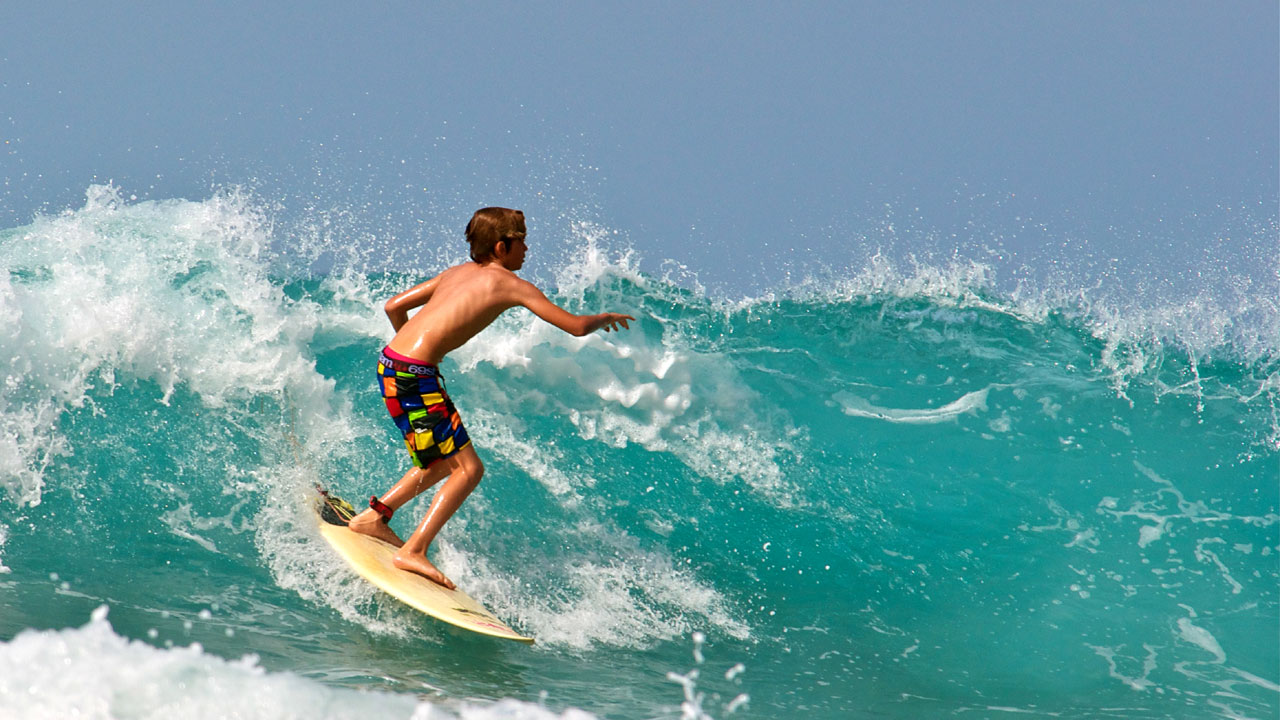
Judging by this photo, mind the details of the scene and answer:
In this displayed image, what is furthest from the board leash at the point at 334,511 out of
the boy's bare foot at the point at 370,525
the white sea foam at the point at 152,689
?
the white sea foam at the point at 152,689

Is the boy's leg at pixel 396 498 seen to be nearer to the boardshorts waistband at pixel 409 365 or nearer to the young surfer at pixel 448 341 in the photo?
the young surfer at pixel 448 341

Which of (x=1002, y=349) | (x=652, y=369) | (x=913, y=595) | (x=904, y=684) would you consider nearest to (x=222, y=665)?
(x=904, y=684)

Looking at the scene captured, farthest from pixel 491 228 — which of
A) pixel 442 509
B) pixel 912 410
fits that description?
pixel 912 410

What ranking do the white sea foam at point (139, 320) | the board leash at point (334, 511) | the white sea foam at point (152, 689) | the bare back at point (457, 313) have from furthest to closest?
the white sea foam at point (139, 320) → the board leash at point (334, 511) → the bare back at point (457, 313) → the white sea foam at point (152, 689)

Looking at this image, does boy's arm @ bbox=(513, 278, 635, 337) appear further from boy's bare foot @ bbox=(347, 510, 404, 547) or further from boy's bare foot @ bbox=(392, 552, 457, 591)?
boy's bare foot @ bbox=(347, 510, 404, 547)

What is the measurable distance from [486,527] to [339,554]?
123 centimetres

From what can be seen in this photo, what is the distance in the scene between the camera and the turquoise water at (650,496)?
4090mm

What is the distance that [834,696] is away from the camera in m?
4.34

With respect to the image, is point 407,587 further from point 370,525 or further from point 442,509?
point 370,525

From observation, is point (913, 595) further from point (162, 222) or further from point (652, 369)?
point (162, 222)

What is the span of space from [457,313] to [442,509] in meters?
0.95

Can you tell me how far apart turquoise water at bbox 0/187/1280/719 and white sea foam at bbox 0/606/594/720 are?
12 mm

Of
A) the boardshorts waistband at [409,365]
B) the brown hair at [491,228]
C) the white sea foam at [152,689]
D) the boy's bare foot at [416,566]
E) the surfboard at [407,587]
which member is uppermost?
the brown hair at [491,228]

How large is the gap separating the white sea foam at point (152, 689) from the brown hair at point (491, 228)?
2.00 m
